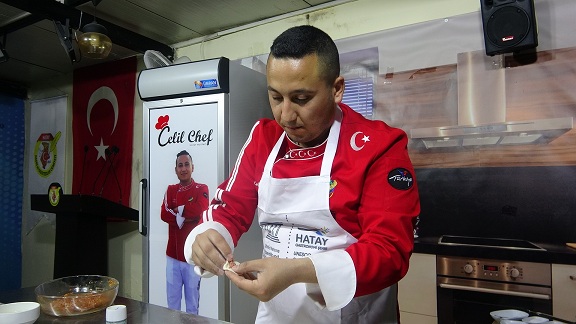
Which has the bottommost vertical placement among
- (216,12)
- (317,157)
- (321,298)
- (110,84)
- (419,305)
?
(419,305)

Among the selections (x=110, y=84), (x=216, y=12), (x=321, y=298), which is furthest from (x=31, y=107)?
(x=321, y=298)

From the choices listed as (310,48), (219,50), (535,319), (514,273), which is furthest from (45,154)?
(535,319)

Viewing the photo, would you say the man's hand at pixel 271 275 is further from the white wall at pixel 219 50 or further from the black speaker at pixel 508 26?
the white wall at pixel 219 50

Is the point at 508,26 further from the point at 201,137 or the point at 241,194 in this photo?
the point at 201,137

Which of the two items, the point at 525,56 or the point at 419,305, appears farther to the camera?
the point at 419,305

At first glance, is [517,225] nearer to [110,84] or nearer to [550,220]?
[550,220]

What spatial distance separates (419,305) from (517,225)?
0.75 m

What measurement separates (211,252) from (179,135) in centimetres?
177

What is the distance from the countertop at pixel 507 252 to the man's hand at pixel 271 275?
1667 mm

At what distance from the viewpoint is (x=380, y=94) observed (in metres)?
2.73

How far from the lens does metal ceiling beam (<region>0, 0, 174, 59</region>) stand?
8.87 feet

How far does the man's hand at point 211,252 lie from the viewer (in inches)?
46.6

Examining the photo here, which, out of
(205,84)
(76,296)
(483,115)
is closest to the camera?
(76,296)

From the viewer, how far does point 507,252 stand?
2258mm
